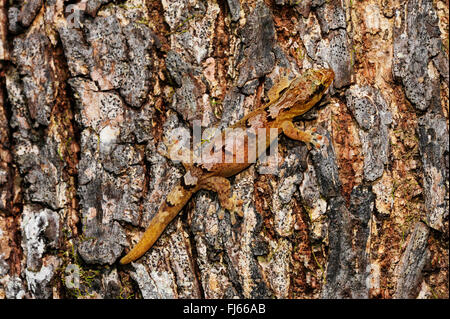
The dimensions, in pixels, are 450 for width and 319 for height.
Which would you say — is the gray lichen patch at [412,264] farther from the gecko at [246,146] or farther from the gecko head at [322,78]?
the gecko head at [322,78]

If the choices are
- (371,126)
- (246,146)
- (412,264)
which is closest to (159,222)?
(246,146)

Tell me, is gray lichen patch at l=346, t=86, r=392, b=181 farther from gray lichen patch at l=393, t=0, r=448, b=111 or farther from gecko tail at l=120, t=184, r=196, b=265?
gecko tail at l=120, t=184, r=196, b=265

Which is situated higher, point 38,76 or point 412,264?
point 38,76

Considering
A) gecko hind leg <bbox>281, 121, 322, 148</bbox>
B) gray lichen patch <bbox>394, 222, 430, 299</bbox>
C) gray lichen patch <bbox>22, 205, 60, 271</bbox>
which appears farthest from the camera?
gray lichen patch <bbox>22, 205, 60, 271</bbox>

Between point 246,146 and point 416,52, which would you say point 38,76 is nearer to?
point 246,146

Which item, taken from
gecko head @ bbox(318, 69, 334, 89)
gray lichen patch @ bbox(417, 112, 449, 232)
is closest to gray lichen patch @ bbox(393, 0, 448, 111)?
gray lichen patch @ bbox(417, 112, 449, 232)

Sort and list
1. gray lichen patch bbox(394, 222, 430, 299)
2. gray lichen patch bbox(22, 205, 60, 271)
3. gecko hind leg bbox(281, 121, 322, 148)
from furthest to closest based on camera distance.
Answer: gray lichen patch bbox(22, 205, 60, 271) → gray lichen patch bbox(394, 222, 430, 299) → gecko hind leg bbox(281, 121, 322, 148)
